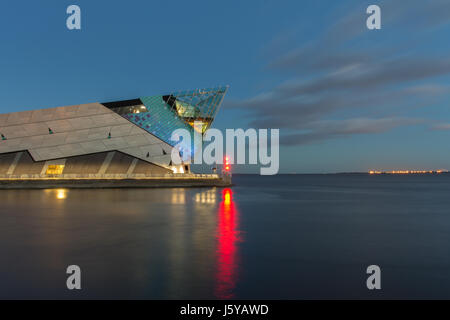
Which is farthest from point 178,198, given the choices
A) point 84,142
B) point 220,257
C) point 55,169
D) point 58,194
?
point 55,169

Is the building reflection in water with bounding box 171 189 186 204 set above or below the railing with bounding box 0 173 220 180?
below

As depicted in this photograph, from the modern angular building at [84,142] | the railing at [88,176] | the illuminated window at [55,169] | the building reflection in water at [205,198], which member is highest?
the modern angular building at [84,142]

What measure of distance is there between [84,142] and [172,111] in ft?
54.8

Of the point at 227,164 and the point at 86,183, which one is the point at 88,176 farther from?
the point at 227,164

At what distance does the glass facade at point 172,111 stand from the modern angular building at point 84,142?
19 cm

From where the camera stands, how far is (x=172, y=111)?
199 feet

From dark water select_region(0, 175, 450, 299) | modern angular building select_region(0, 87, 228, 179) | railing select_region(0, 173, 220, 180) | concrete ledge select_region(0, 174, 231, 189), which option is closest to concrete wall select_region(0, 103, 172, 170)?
modern angular building select_region(0, 87, 228, 179)

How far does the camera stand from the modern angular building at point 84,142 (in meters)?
55.6

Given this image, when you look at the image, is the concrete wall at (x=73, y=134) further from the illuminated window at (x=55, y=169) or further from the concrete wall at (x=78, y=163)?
the illuminated window at (x=55, y=169)

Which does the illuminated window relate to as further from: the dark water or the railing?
the dark water

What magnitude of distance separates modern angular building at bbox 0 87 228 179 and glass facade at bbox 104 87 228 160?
0.19 m

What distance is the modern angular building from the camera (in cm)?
5560

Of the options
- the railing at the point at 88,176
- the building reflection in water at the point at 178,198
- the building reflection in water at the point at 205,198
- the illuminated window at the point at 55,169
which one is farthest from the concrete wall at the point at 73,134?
the building reflection in water at the point at 205,198
